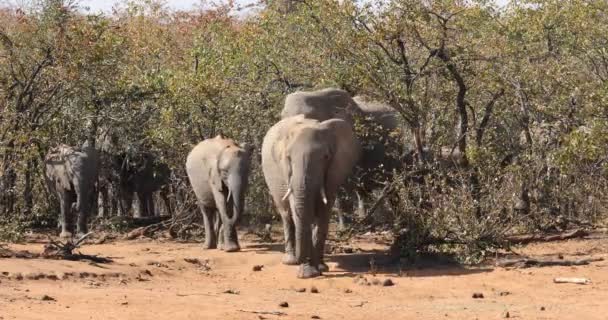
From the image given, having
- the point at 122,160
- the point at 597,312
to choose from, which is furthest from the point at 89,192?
the point at 597,312

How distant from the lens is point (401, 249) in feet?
47.7

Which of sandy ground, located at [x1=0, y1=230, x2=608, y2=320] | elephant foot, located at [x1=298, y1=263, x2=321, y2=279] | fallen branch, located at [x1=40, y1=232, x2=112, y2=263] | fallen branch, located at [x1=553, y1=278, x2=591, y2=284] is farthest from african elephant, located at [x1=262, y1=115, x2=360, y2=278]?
fallen branch, located at [x1=553, y1=278, x2=591, y2=284]

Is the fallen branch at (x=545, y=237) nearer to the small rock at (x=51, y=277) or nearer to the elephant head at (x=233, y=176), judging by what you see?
the elephant head at (x=233, y=176)

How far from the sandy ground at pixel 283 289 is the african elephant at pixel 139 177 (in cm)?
826

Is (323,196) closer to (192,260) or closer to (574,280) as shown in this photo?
(192,260)

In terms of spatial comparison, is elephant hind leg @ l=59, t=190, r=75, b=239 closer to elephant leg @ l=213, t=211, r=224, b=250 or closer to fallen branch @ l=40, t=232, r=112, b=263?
elephant leg @ l=213, t=211, r=224, b=250

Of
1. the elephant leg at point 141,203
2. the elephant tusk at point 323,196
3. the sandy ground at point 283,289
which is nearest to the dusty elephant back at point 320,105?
the sandy ground at point 283,289

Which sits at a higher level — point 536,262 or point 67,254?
point 67,254

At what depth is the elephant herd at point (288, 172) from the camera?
13.6 m

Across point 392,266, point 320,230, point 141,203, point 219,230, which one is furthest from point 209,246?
point 141,203

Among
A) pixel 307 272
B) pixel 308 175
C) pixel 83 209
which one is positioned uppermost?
pixel 308 175

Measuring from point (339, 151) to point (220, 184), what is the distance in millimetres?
4308

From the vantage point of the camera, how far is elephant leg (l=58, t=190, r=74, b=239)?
20344mm

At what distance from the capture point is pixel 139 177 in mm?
25016
